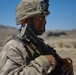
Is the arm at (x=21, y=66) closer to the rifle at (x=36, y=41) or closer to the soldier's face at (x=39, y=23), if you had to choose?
the rifle at (x=36, y=41)

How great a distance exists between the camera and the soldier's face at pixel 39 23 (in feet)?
12.5

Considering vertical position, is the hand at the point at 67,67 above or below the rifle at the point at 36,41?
below

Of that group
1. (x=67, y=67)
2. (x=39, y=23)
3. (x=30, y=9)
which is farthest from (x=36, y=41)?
(x=67, y=67)

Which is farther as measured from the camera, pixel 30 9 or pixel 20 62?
pixel 30 9

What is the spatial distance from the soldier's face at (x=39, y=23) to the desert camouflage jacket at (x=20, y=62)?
1.37 feet

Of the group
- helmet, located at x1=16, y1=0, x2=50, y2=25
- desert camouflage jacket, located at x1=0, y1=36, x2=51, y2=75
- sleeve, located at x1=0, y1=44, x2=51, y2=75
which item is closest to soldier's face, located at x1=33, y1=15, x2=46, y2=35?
helmet, located at x1=16, y1=0, x2=50, y2=25

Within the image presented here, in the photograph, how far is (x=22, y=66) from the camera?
331 centimetres

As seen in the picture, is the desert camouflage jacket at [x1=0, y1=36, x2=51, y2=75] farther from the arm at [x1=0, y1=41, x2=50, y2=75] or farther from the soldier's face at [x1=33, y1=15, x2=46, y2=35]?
the soldier's face at [x1=33, y1=15, x2=46, y2=35]

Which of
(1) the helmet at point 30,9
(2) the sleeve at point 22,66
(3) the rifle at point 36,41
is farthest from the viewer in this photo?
(1) the helmet at point 30,9

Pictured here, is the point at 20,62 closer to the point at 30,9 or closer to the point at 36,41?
the point at 36,41

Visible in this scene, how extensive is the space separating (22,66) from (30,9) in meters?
0.78

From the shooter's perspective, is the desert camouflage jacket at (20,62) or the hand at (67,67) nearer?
the desert camouflage jacket at (20,62)

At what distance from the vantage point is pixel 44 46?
376cm

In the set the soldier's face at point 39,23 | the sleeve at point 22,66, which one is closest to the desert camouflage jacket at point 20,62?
the sleeve at point 22,66
